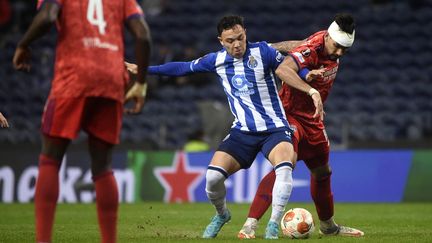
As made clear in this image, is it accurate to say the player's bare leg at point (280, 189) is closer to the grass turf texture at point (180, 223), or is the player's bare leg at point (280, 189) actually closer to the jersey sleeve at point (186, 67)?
the grass turf texture at point (180, 223)

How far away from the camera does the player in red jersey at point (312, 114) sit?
8109 mm

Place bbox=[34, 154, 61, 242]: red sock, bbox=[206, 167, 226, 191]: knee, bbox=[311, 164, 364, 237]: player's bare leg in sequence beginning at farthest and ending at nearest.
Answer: bbox=[311, 164, 364, 237]: player's bare leg < bbox=[206, 167, 226, 191]: knee < bbox=[34, 154, 61, 242]: red sock

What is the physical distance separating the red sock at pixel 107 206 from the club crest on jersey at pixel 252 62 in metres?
2.47

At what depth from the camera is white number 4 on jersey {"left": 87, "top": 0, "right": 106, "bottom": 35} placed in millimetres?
5934

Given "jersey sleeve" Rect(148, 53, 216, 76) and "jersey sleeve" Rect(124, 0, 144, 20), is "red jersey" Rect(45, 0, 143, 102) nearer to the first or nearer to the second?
"jersey sleeve" Rect(124, 0, 144, 20)

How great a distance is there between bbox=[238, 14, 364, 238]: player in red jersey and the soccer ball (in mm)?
258

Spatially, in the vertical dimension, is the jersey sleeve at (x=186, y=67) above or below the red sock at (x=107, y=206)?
above

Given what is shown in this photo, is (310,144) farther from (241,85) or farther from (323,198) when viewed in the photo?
(241,85)

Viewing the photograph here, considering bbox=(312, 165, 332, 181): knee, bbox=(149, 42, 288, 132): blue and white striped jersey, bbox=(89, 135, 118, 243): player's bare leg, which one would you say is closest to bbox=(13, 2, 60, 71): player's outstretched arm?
bbox=(89, 135, 118, 243): player's bare leg

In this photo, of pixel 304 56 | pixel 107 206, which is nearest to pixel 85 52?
pixel 107 206

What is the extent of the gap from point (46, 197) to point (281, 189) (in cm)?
251

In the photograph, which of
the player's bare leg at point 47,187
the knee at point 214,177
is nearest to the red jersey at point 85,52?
the player's bare leg at point 47,187

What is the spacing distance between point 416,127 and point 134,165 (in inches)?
237

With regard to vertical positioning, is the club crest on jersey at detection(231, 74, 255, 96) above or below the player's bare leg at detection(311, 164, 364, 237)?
above
